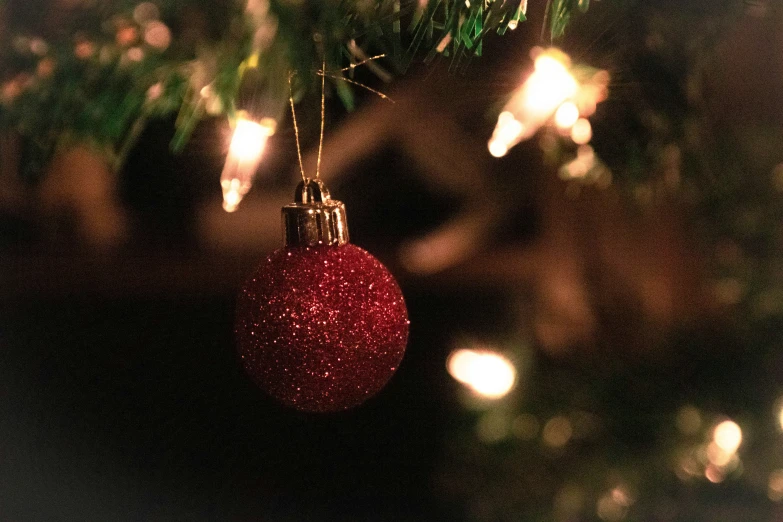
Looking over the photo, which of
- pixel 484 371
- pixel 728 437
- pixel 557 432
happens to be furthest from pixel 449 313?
pixel 728 437

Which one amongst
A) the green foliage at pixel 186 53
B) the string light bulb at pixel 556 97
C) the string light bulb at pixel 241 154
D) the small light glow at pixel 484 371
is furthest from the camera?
the small light glow at pixel 484 371

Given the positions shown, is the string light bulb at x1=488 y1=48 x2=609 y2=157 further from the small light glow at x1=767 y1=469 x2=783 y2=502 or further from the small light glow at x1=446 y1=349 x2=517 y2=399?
the small light glow at x1=767 y1=469 x2=783 y2=502

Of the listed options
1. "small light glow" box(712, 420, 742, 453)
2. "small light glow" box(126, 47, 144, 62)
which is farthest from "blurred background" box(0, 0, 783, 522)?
"small light glow" box(126, 47, 144, 62)

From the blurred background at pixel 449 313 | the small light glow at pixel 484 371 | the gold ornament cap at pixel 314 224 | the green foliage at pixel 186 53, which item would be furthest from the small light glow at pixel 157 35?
the small light glow at pixel 484 371

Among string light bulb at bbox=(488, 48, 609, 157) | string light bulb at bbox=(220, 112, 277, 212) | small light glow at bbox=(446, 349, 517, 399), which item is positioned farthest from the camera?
small light glow at bbox=(446, 349, 517, 399)

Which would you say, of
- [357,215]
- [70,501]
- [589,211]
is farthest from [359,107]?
[70,501]

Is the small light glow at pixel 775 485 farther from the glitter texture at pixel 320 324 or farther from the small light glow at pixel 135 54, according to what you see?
the small light glow at pixel 135 54
